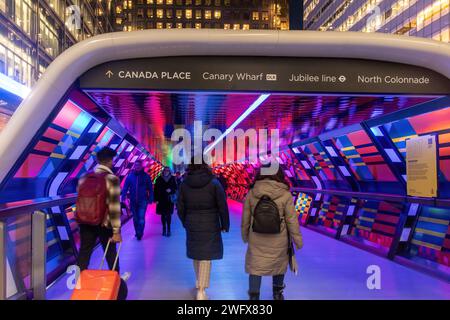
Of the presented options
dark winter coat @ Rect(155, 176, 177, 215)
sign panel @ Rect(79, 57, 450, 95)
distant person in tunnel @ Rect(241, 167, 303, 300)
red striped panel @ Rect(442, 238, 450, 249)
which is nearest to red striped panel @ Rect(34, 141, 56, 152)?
sign panel @ Rect(79, 57, 450, 95)

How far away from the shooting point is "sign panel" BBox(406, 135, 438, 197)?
6824 mm

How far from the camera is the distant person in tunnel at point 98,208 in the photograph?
4.97m

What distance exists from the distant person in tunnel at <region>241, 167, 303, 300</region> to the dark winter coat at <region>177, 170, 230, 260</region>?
18.1 inches

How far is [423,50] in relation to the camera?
5156 mm

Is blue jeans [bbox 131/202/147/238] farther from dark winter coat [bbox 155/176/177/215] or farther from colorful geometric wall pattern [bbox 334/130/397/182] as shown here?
colorful geometric wall pattern [bbox 334/130/397/182]

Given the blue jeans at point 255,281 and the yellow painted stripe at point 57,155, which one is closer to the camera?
the blue jeans at point 255,281

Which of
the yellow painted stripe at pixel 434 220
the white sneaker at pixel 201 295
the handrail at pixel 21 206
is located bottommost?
the white sneaker at pixel 201 295

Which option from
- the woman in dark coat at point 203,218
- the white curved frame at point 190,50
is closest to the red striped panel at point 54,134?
the white curved frame at point 190,50

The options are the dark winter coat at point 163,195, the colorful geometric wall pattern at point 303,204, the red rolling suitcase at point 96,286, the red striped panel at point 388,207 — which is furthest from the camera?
the colorful geometric wall pattern at point 303,204

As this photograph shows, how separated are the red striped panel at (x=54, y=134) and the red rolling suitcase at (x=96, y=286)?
3736 mm

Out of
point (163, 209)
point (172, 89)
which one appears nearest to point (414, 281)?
point (172, 89)

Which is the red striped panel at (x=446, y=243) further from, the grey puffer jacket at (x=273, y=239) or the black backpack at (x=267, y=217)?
the black backpack at (x=267, y=217)

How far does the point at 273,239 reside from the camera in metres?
4.96
